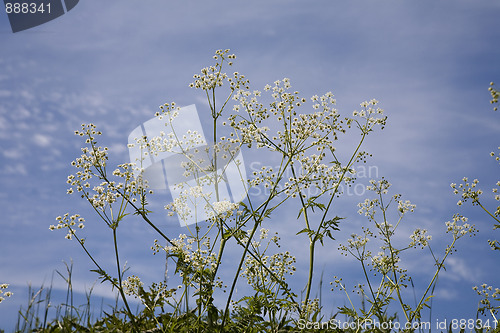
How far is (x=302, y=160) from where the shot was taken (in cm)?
782

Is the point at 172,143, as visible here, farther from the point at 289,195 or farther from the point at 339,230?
the point at 339,230

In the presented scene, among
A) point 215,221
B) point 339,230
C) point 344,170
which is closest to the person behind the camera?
point 215,221

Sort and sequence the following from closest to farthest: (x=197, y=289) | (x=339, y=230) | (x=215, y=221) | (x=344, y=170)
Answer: (x=197, y=289) < (x=215, y=221) < (x=339, y=230) < (x=344, y=170)

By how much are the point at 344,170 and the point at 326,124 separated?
84 cm

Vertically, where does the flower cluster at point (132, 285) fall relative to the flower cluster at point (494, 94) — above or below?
below

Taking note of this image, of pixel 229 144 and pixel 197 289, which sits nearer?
pixel 197 289

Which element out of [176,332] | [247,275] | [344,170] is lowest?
[176,332]

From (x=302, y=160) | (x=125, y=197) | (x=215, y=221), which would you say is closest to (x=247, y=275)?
(x=215, y=221)

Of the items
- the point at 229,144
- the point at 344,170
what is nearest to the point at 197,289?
the point at 229,144

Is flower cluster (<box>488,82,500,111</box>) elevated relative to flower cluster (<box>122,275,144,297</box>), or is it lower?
elevated

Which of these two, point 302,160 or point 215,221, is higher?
point 302,160

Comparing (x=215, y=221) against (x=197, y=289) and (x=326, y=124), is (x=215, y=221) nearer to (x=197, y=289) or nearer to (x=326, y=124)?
(x=197, y=289)

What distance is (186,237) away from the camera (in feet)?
22.2

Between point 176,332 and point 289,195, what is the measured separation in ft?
8.45
